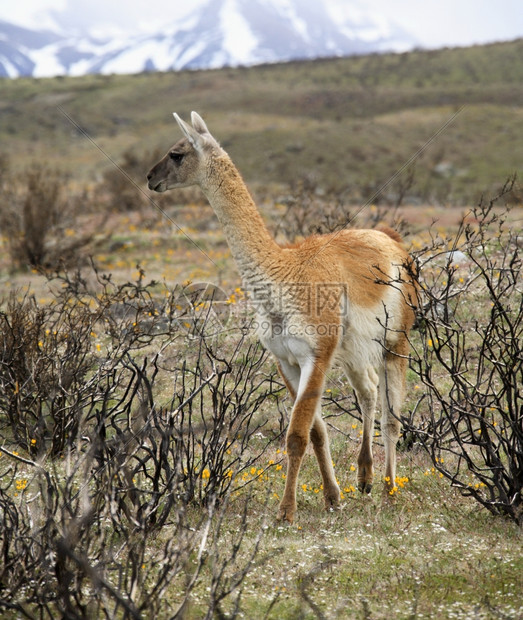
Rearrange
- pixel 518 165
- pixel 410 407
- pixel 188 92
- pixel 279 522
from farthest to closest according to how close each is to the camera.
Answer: pixel 188 92 → pixel 518 165 → pixel 410 407 → pixel 279 522

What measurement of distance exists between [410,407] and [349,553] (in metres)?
2.92

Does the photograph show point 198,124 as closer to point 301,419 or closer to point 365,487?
point 301,419

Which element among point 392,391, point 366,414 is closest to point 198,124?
point 392,391

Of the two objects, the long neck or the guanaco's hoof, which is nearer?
the long neck

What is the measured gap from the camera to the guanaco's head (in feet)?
16.2

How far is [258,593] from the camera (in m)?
3.55

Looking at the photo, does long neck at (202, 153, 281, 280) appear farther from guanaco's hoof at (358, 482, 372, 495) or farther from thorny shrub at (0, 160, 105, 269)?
thorny shrub at (0, 160, 105, 269)

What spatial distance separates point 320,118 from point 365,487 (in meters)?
44.4

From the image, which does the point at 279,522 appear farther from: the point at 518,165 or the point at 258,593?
the point at 518,165

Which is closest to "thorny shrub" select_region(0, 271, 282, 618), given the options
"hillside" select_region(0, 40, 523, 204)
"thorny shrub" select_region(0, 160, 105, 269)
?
"thorny shrub" select_region(0, 160, 105, 269)

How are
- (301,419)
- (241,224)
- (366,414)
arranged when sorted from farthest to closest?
(366,414)
(241,224)
(301,419)

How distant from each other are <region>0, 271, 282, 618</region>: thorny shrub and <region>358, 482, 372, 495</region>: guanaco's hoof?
0.73 m

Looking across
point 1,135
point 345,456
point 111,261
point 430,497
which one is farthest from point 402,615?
point 1,135

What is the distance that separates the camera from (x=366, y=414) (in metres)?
5.53
